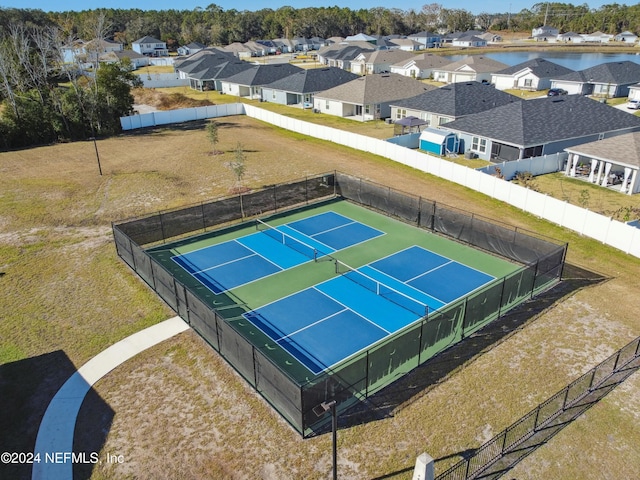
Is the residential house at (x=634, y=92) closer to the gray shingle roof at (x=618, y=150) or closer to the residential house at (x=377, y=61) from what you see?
the gray shingle roof at (x=618, y=150)

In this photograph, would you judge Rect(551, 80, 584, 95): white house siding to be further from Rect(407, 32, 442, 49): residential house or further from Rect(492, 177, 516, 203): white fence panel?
Rect(407, 32, 442, 49): residential house

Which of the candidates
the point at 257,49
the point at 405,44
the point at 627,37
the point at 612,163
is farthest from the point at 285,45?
the point at 612,163

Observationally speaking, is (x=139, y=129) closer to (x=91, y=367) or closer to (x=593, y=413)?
(x=91, y=367)

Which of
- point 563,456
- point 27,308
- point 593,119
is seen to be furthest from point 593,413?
point 593,119

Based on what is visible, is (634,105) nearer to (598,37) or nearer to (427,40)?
(427,40)

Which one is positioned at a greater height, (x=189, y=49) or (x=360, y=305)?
(x=189, y=49)

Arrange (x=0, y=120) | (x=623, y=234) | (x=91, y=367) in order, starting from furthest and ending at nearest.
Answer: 1. (x=0, y=120)
2. (x=623, y=234)
3. (x=91, y=367)
